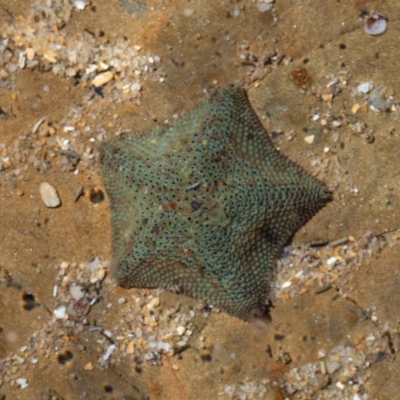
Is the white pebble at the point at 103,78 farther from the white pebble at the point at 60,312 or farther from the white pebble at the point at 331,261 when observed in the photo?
the white pebble at the point at 331,261

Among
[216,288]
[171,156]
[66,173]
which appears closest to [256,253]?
[216,288]

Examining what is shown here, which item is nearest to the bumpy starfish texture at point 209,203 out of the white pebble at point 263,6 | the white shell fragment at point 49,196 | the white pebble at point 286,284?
the white pebble at point 286,284

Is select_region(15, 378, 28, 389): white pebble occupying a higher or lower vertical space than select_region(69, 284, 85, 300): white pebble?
lower

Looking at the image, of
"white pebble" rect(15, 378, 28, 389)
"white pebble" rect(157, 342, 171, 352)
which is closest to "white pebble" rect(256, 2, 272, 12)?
"white pebble" rect(157, 342, 171, 352)

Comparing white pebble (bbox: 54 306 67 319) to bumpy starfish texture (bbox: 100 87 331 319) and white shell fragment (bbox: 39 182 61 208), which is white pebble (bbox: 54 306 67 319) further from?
white shell fragment (bbox: 39 182 61 208)

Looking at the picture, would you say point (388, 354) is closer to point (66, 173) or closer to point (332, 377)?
point (332, 377)

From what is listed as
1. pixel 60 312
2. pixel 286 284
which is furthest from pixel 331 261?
pixel 60 312

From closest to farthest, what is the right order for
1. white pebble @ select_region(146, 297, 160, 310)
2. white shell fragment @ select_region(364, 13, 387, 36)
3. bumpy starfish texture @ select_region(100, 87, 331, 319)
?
bumpy starfish texture @ select_region(100, 87, 331, 319) → white shell fragment @ select_region(364, 13, 387, 36) → white pebble @ select_region(146, 297, 160, 310)

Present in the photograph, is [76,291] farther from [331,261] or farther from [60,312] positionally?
[331,261]
